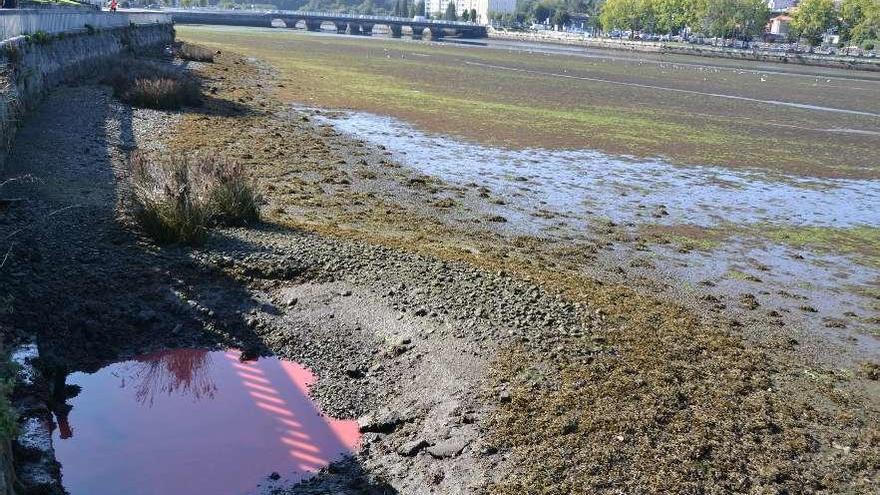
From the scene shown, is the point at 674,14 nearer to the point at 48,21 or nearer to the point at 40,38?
the point at 48,21

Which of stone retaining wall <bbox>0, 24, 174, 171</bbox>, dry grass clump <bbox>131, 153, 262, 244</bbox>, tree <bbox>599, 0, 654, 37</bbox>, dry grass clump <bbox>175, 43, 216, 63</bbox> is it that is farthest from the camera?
tree <bbox>599, 0, 654, 37</bbox>

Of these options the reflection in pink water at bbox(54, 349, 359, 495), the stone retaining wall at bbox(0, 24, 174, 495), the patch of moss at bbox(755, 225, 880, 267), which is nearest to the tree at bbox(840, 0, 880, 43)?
the stone retaining wall at bbox(0, 24, 174, 495)

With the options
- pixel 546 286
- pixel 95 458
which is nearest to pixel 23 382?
pixel 95 458

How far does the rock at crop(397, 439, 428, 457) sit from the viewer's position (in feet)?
20.9

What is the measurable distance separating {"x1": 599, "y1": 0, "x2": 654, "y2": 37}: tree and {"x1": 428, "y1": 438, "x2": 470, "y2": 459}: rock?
5482 inches

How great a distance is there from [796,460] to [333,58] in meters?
54.6

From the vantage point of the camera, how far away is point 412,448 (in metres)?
6.37

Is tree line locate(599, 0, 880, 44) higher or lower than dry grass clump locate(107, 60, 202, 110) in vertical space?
higher

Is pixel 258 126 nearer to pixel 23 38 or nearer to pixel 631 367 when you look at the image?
pixel 23 38

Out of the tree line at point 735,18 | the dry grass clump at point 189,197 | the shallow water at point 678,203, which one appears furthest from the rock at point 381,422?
the tree line at point 735,18

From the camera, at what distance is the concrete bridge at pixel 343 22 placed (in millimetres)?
125175

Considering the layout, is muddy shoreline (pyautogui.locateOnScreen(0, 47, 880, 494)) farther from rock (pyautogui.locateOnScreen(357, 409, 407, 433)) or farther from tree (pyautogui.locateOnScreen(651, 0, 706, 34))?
tree (pyautogui.locateOnScreen(651, 0, 706, 34))

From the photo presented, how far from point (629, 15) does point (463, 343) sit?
13996 centimetres

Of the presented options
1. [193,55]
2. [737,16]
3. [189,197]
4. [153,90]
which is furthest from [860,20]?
[189,197]
